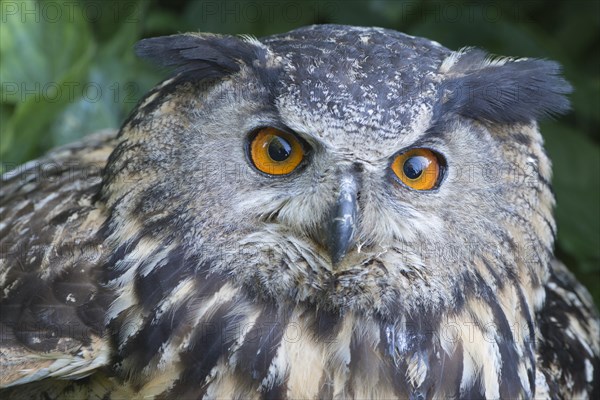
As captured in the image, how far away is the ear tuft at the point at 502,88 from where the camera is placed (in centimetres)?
160

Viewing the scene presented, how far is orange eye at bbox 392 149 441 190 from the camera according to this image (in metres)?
1.55

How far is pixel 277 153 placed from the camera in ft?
5.04

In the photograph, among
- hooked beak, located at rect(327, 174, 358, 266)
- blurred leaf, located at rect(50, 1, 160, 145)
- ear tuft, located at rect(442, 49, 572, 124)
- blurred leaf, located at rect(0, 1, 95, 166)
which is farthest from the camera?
blurred leaf, located at rect(50, 1, 160, 145)

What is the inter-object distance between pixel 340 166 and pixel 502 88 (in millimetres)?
411

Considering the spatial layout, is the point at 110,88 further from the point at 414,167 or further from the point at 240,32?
the point at 414,167

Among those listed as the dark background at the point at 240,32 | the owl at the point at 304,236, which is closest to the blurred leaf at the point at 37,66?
the dark background at the point at 240,32

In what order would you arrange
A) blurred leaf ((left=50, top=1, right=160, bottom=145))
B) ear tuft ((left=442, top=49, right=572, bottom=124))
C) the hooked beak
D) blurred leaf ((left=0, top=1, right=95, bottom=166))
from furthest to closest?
blurred leaf ((left=50, top=1, right=160, bottom=145)) < blurred leaf ((left=0, top=1, right=95, bottom=166)) < ear tuft ((left=442, top=49, right=572, bottom=124)) < the hooked beak

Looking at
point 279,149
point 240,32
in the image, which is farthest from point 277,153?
point 240,32

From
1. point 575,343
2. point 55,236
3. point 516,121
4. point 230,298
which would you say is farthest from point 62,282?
point 575,343

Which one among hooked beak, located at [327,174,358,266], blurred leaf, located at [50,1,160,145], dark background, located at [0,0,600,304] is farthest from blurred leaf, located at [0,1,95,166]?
hooked beak, located at [327,174,358,266]

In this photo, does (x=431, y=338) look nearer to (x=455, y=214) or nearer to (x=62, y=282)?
(x=455, y=214)

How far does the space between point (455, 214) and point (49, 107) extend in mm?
1451

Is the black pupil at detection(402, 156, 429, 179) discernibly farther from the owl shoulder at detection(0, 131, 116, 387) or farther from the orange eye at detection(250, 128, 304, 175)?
the owl shoulder at detection(0, 131, 116, 387)

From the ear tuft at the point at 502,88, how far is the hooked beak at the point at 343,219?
0.85 feet
